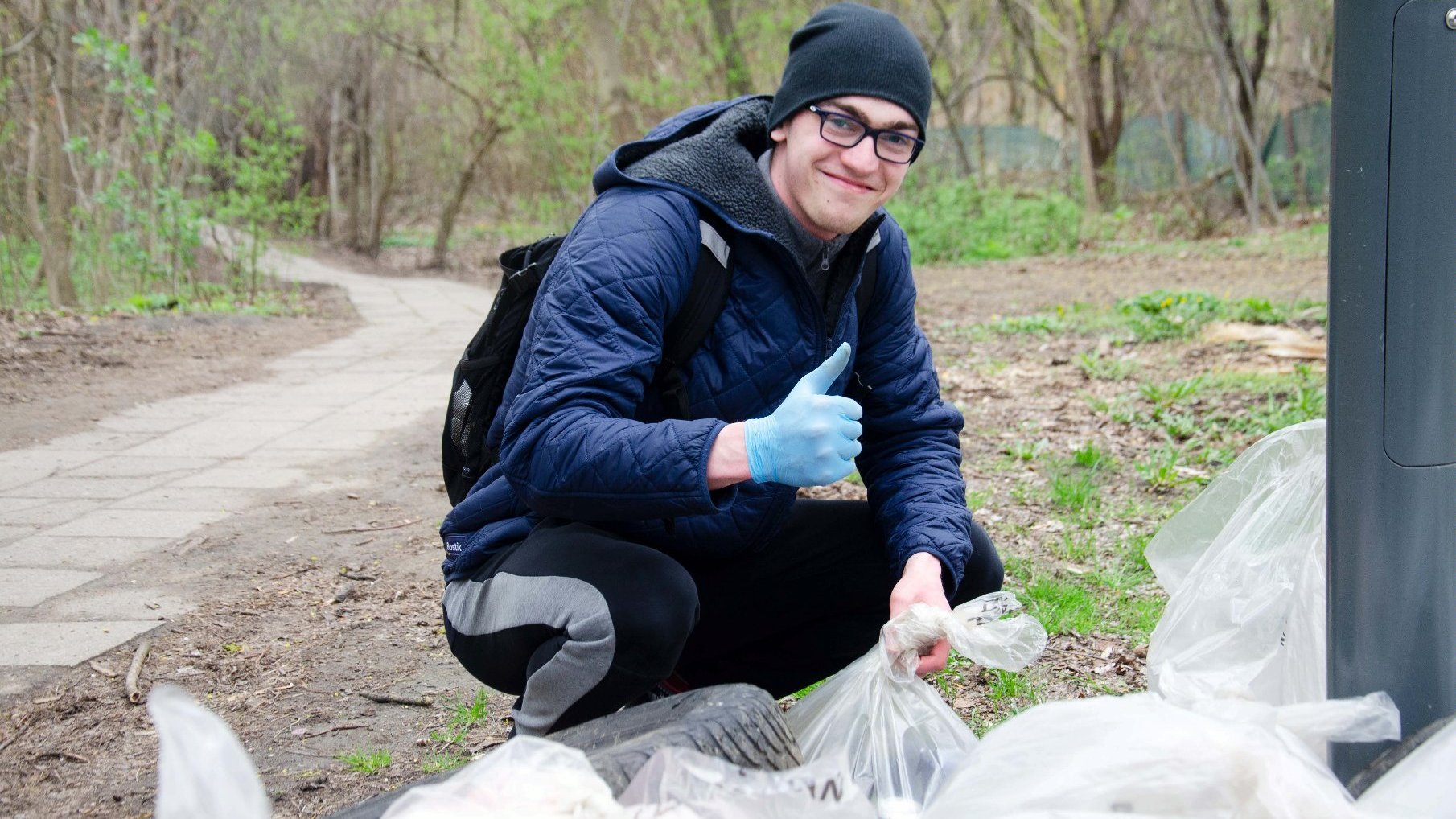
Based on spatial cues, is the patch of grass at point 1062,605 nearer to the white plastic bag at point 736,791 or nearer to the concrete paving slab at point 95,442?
the white plastic bag at point 736,791

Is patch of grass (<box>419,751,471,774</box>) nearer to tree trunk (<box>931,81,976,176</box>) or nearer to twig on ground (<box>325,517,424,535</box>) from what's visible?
twig on ground (<box>325,517,424,535</box>)

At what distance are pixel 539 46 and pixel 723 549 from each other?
14116mm

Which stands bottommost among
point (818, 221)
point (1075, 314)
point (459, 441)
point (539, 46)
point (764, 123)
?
point (1075, 314)

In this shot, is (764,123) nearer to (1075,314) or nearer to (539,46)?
(1075,314)

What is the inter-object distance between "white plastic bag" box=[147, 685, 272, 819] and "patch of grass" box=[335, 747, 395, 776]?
3.92 feet

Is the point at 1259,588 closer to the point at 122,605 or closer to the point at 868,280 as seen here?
the point at 868,280

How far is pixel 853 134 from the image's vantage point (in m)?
2.11

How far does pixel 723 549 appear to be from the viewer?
2.22 metres

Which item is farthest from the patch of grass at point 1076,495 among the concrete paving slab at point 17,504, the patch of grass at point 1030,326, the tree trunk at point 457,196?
the tree trunk at point 457,196

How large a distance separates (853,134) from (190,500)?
3.23 meters

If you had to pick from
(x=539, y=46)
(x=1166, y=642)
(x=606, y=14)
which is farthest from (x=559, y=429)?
(x=539, y=46)

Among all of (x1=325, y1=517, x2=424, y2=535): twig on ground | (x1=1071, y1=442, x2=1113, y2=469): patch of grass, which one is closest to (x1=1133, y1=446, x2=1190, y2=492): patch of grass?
(x1=1071, y1=442, x2=1113, y2=469): patch of grass

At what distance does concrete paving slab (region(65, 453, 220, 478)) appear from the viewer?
483cm

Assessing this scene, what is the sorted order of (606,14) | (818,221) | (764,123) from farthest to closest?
(606,14), (764,123), (818,221)
